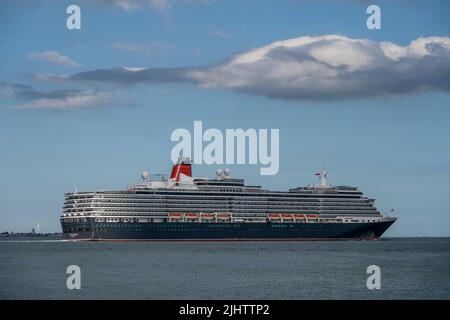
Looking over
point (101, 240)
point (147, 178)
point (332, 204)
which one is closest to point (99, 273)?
point (101, 240)

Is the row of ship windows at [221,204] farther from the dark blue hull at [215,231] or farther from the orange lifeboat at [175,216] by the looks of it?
the dark blue hull at [215,231]

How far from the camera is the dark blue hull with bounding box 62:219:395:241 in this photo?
12225cm

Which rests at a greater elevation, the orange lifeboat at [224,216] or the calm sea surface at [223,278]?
the orange lifeboat at [224,216]

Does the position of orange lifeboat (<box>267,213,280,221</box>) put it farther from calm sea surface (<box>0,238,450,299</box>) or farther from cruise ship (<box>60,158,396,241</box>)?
calm sea surface (<box>0,238,450,299</box>)

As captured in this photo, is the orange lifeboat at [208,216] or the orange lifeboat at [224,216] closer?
the orange lifeboat at [208,216]

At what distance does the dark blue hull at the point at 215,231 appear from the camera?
122 m

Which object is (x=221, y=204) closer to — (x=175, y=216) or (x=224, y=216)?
(x=224, y=216)

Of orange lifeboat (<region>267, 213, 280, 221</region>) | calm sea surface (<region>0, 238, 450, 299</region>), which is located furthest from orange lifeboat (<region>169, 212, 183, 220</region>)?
calm sea surface (<region>0, 238, 450, 299</region>)

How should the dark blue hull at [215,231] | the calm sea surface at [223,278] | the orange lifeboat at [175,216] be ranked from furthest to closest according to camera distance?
the orange lifeboat at [175,216] < the dark blue hull at [215,231] < the calm sea surface at [223,278]

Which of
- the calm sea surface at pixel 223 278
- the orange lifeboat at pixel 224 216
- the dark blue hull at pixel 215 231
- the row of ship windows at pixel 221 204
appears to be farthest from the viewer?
the orange lifeboat at pixel 224 216

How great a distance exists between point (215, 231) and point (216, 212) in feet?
13.6

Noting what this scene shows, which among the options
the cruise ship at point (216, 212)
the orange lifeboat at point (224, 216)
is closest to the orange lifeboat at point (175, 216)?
the cruise ship at point (216, 212)
